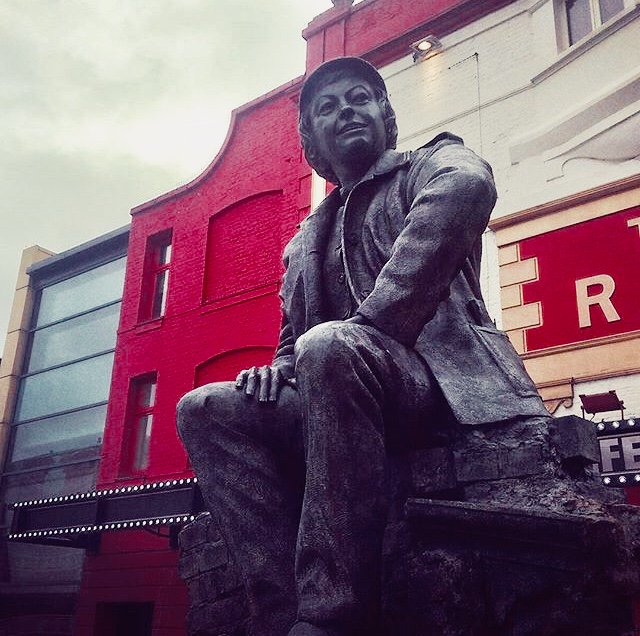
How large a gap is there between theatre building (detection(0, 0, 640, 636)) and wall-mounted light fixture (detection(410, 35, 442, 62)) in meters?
0.03

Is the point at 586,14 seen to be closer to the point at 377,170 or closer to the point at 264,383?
the point at 377,170

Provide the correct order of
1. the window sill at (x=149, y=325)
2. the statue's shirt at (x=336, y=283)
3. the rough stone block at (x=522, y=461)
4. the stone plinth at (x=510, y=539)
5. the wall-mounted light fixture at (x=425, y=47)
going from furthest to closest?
1. the window sill at (x=149, y=325)
2. the wall-mounted light fixture at (x=425, y=47)
3. the statue's shirt at (x=336, y=283)
4. the rough stone block at (x=522, y=461)
5. the stone plinth at (x=510, y=539)

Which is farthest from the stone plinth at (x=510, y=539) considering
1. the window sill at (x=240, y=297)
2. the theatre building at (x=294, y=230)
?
the window sill at (x=240, y=297)

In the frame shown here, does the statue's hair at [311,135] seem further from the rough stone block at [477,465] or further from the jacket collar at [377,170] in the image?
the rough stone block at [477,465]

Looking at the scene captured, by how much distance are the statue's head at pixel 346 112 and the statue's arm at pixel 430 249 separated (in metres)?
0.53

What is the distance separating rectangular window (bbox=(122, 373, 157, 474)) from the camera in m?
14.1

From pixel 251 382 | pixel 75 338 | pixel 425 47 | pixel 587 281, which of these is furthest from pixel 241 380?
pixel 75 338

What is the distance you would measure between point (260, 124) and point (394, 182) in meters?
12.7

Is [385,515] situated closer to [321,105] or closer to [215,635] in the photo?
[215,635]

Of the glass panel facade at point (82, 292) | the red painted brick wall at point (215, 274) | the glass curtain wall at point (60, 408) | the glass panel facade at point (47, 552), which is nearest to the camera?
the red painted brick wall at point (215, 274)

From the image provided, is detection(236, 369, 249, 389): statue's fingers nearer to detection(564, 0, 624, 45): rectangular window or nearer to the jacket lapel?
the jacket lapel

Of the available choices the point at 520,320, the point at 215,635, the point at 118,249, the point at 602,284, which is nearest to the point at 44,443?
the point at 118,249

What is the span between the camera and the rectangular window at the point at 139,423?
46.2ft

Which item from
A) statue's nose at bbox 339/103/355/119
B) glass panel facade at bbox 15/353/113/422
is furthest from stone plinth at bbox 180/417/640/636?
glass panel facade at bbox 15/353/113/422
